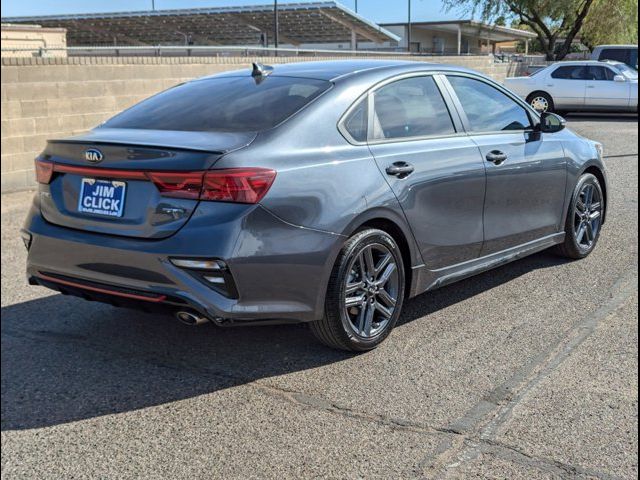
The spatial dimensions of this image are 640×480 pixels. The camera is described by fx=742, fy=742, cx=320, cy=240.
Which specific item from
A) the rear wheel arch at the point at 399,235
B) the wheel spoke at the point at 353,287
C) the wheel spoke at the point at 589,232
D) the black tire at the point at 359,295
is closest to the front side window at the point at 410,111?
the rear wheel arch at the point at 399,235

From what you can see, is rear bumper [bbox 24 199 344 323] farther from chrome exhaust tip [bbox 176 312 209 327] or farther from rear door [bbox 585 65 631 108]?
rear door [bbox 585 65 631 108]

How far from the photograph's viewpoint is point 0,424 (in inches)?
138

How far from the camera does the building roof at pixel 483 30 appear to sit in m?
6.18

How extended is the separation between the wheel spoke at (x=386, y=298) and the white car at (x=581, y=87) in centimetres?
267

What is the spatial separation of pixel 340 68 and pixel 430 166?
2.73ft

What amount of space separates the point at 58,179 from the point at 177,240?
96 centimetres

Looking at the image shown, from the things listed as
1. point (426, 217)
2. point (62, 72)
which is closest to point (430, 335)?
point (426, 217)

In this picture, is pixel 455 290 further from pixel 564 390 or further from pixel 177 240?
pixel 177 240

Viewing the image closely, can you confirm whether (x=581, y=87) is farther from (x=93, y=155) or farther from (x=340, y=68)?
(x=93, y=155)

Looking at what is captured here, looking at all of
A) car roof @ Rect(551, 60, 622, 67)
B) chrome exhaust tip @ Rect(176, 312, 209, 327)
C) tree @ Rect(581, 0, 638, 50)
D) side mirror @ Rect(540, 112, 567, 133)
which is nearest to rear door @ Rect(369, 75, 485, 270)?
side mirror @ Rect(540, 112, 567, 133)

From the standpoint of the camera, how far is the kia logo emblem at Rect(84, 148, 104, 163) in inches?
151

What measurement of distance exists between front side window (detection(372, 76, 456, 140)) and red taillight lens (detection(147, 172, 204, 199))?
3.92 ft

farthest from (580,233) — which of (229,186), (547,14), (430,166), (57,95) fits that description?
(57,95)

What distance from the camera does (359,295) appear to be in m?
4.10
